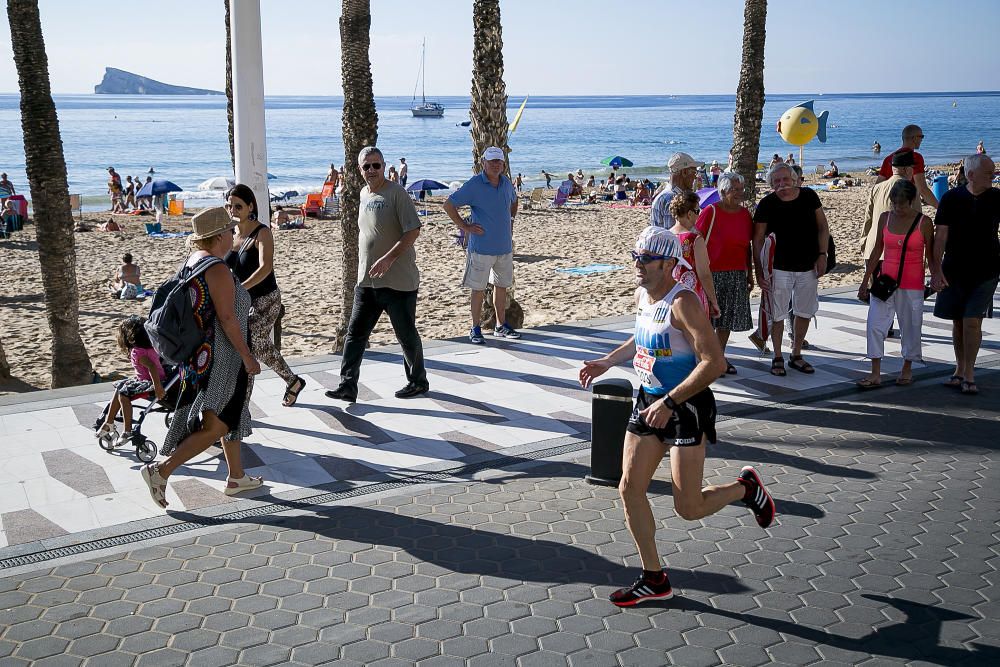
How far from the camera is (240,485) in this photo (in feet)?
19.2

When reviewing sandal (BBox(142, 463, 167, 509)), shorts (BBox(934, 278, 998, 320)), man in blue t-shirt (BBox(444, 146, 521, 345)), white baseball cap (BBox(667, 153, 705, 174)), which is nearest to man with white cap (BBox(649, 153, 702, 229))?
white baseball cap (BBox(667, 153, 705, 174))

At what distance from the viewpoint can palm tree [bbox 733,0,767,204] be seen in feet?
46.7

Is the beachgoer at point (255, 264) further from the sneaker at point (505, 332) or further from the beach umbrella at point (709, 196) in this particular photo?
the beach umbrella at point (709, 196)

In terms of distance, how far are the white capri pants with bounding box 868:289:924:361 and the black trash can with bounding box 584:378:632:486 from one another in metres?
3.11

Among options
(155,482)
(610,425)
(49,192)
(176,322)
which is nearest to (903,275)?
(610,425)

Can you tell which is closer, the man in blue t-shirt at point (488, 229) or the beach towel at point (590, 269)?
the man in blue t-shirt at point (488, 229)

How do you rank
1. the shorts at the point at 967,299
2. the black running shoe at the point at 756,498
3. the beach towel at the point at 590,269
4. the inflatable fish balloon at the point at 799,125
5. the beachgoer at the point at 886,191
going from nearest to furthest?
1. the black running shoe at the point at 756,498
2. the shorts at the point at 967,299
3. the beachgoer at the point at 886,191
4. the beach towel at the point at 590,269
5. the inflatable fish balloon at the point at 799,125

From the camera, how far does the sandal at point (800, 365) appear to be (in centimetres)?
849

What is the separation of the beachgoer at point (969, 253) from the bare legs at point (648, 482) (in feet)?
14.2

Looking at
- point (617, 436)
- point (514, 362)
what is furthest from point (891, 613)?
point (514, 362)

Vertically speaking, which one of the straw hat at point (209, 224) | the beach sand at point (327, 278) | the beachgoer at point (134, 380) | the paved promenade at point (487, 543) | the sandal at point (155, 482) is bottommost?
the beach sand at point (327, 278)

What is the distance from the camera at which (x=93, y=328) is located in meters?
14.6

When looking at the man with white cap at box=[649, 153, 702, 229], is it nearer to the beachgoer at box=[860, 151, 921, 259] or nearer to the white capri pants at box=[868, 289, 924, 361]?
the beachgoer at box=[860, 151, 921, 259]

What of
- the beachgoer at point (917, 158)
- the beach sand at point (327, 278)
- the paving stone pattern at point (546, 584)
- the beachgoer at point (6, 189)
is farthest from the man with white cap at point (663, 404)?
the beachgoer at point (6, 189)
